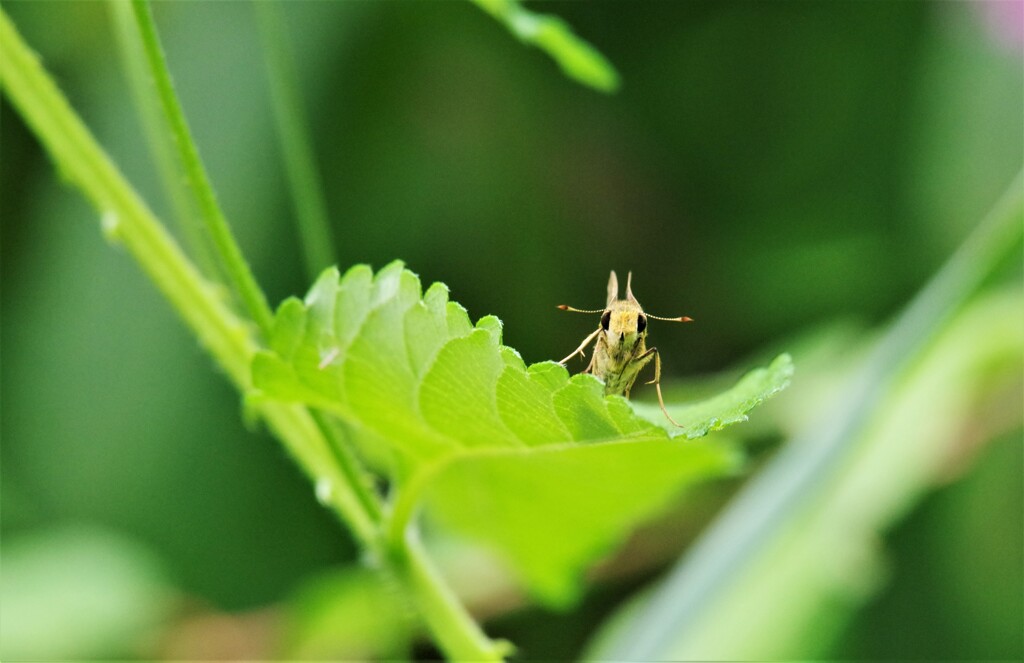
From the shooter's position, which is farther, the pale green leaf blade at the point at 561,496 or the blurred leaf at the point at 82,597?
the blurred leaf at the point at 82,597

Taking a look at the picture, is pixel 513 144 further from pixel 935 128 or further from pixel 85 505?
pixel 85 505

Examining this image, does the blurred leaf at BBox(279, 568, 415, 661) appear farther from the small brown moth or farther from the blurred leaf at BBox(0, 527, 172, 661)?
the small brown moth

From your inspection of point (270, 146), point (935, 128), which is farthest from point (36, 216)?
point (935, 128)

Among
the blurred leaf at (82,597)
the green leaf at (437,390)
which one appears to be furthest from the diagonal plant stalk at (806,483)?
the blurred leaf at (82,597)

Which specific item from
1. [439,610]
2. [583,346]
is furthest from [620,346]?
[439,610]

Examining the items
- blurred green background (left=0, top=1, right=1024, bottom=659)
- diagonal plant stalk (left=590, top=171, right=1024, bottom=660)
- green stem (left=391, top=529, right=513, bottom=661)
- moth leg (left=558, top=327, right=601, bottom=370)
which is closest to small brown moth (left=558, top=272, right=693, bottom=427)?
moth leg (left=558, top=327, right=601, bottom=370)

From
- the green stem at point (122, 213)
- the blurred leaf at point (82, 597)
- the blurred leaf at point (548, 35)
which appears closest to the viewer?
the green stem at point (122, 213)

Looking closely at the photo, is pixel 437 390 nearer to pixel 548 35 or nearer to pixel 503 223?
pixel 548 35

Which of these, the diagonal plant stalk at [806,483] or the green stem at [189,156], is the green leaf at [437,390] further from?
the diagonal plant stalk at [806,483]
